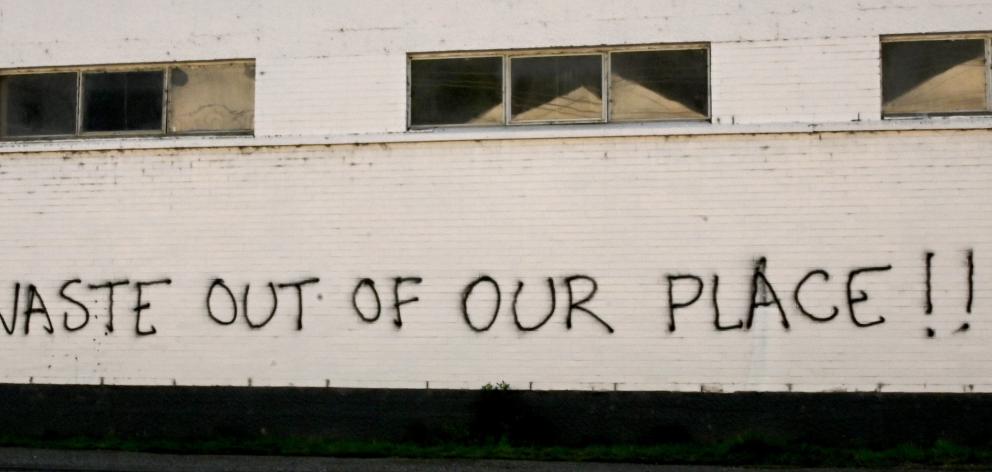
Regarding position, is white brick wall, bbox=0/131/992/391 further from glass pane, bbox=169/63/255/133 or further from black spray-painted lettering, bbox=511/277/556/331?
glass pane, bbox=169/63/255/133

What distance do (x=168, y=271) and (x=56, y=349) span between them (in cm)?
129

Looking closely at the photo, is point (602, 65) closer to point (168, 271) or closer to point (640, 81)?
point (640, 81)

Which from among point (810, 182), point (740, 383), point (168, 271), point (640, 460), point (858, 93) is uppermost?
point (858, 93)

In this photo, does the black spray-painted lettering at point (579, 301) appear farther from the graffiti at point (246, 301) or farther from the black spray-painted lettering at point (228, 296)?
the black spray-painted lettering at point (228, 296)

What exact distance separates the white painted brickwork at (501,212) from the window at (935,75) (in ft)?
0.55

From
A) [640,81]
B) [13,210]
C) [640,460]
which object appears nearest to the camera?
[640,460]

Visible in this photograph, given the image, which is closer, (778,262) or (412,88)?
(778,262)

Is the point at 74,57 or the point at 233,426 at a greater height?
the point at 74,57

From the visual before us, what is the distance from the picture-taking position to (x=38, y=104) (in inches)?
398

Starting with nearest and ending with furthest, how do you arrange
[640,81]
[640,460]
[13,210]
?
[640,460], [640,81], [13,210]

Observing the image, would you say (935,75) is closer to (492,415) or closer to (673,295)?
(673,295)

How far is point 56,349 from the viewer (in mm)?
9742

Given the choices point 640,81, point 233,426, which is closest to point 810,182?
point 640,81

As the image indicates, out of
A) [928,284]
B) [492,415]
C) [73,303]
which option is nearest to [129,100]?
[73,303]
